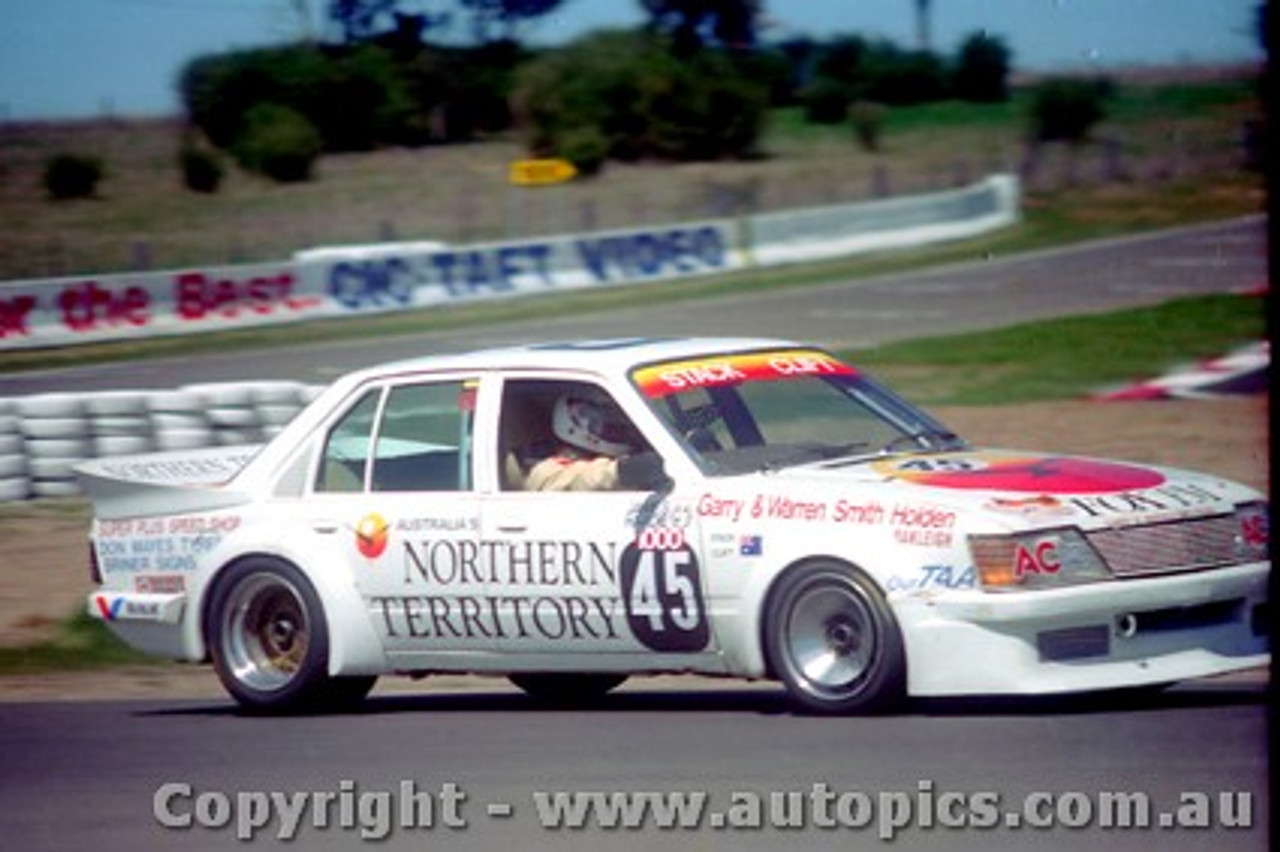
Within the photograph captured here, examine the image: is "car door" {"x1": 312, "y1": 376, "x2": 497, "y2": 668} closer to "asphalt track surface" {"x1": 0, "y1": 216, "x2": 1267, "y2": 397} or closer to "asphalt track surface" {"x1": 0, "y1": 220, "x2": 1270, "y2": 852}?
"asphalt track surface" {"x1": 0, "y1": 220, "x2": 1270, "y2": 852}

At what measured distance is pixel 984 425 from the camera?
19.8 metres

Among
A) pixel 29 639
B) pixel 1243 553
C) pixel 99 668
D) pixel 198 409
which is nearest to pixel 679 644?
pixel 1243 553

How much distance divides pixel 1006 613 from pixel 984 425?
40.3 feet

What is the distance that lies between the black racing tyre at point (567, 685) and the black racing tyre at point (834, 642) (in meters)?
1.55

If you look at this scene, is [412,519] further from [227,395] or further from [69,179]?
[69,179]

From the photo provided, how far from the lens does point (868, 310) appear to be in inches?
1283

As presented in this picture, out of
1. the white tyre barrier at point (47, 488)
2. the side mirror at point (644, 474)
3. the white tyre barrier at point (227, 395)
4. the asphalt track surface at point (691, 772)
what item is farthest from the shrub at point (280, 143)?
the side mirror at point (644, 474)

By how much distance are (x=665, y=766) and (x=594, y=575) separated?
123 cm

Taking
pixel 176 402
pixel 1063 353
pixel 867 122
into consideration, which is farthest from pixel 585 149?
pixel 176 402

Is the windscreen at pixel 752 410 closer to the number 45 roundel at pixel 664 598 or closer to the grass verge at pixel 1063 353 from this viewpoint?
the number 45 roundel at pixel 664 598

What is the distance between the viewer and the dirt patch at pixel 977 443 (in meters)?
11.4

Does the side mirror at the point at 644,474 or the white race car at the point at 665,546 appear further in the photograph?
the side mirror at the point at 644,474

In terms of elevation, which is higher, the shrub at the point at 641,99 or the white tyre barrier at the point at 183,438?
the shrub at the point at 641,99

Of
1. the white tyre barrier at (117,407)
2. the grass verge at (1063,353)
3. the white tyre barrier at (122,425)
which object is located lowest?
the grass verge at (1063,353)
